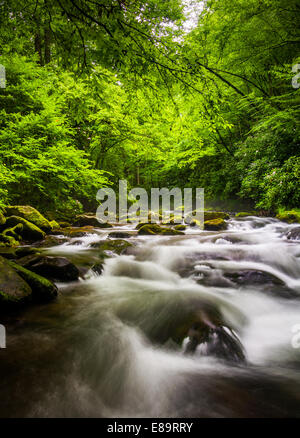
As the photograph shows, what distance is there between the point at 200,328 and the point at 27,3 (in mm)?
4462

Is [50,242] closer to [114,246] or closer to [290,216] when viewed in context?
[114,246]

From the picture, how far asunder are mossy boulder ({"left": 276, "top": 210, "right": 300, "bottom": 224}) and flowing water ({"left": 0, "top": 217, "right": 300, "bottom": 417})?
450 centimetres

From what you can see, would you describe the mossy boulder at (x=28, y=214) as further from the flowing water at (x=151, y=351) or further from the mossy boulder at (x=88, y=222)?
the flowing water at (x=151, y=351)

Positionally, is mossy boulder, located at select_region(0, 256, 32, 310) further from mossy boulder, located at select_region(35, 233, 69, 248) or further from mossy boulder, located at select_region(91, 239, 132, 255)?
mossy boulder, located at select_region(35, 233, 69, 248)

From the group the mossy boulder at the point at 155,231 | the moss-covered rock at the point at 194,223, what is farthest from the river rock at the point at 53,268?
the moss-covered rock at the point at 194,223

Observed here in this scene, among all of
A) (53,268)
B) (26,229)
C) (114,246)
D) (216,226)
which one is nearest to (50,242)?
(26,229)

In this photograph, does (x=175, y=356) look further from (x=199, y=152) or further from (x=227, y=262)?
(x=199, y=152)

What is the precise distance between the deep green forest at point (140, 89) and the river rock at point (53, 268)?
1.84m

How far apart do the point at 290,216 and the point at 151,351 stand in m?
8.43

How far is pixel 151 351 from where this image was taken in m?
2.28

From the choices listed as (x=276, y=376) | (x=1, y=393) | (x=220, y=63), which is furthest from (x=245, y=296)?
(x=220, y=63)

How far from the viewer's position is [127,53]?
2262mm

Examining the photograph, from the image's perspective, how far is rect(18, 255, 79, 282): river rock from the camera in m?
3.65

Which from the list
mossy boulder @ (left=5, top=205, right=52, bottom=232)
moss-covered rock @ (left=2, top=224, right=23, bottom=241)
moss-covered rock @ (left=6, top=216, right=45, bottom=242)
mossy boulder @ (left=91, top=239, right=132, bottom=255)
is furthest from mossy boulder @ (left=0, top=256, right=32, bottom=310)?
mossy boulder @ (left=5, top=205, right=52, bottom=232)
